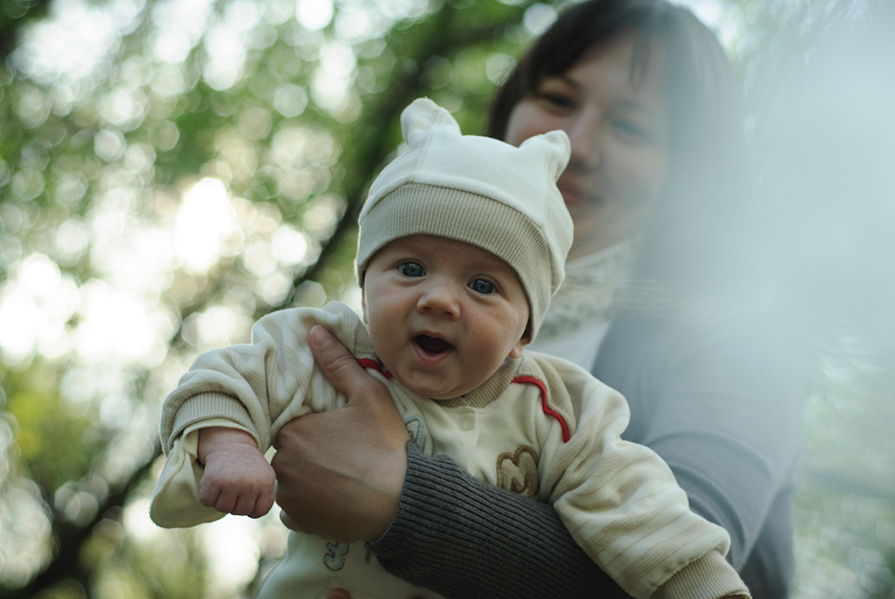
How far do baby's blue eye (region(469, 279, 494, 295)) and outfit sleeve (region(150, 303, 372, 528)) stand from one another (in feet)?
0.75

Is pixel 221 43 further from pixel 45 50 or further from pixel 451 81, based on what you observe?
pixel 451 81

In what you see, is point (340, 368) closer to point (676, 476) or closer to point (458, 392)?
point (458, 392)

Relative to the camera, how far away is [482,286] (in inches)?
35.9

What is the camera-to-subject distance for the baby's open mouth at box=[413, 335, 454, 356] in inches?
35.4

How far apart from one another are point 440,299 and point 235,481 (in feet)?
1.09

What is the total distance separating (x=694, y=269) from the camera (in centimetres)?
145

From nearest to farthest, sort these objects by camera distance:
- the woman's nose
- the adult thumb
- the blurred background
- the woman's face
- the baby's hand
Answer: the baby's hand → the woman's nose → the adult thumb → the woman's face → the blurred background

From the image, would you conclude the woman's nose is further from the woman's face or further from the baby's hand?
the woman's face

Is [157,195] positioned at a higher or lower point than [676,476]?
lower

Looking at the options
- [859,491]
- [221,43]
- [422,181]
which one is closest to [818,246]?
[859,491]

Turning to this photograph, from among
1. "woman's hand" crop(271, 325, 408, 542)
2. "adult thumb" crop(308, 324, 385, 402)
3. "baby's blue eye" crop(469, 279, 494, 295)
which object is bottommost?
"woman's hand" crop(271, 325, 408, 542)

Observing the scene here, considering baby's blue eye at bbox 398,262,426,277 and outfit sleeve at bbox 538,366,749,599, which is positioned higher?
baby's blue eye at bbox 398,262,426,277

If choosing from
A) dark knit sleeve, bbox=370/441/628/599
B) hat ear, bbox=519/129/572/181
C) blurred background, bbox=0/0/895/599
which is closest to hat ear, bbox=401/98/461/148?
hat ear, bbox=519/129/572/181

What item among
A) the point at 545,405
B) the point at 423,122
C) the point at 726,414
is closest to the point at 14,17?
the point at 423,122
